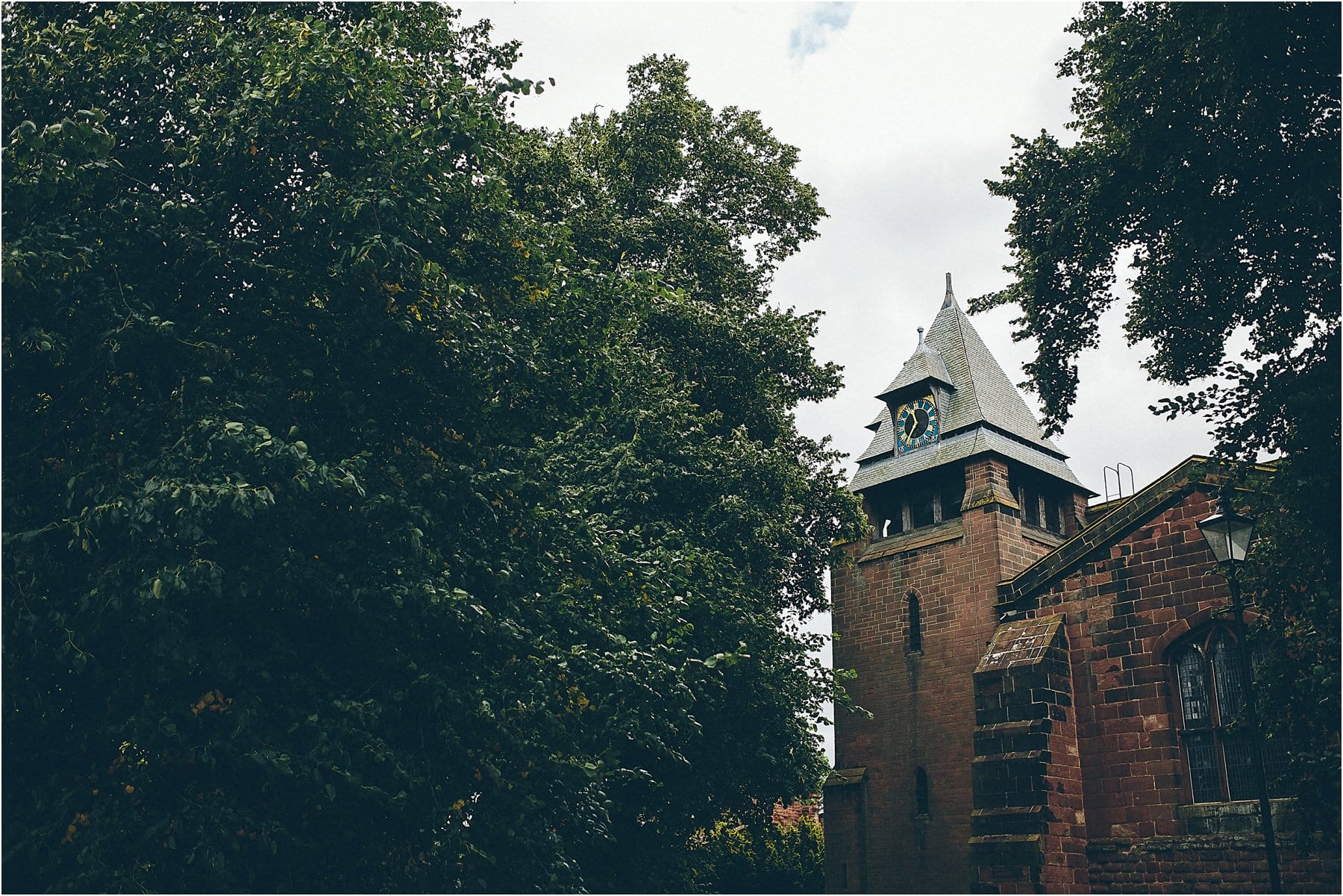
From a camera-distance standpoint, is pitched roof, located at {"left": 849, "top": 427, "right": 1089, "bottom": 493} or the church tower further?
pitched roof, located at {"left": 849, "top": 427, "right": 1089, "bottom": 493}

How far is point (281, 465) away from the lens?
742 cm

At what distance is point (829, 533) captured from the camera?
73.5 ft

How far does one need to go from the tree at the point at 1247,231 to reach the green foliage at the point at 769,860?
67.0ft

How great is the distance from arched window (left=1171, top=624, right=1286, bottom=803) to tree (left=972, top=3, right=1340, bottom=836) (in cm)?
761

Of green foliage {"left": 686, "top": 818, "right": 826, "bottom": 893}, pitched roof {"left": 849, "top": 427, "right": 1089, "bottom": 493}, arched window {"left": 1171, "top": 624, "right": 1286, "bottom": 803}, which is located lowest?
green foliage {"left": 686, "top": 818, "right": 826, "bottom": 893}

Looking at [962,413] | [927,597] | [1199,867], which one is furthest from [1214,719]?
[962,413]

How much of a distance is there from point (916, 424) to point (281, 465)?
25.5m

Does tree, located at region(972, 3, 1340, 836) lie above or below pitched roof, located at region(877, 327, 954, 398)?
below

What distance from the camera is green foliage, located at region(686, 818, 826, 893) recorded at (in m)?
30.6

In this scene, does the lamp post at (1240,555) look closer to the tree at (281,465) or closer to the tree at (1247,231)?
the tree at (1247,231)

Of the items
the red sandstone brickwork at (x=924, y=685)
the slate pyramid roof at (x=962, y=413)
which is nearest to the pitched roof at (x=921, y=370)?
the slate pyramid roof at (x=962, y=413)

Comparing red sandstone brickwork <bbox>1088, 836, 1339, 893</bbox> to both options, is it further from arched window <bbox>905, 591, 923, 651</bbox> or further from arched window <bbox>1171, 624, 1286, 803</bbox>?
arched window <bbox>905, 591, 923, 651</bbox>

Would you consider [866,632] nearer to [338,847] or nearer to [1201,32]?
[1201,32]

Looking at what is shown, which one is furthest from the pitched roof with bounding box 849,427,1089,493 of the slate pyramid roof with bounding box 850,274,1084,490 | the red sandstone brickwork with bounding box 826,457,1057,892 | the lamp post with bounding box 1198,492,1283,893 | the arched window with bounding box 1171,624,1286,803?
the lamp post with bounding box 1198,492,1283,893
